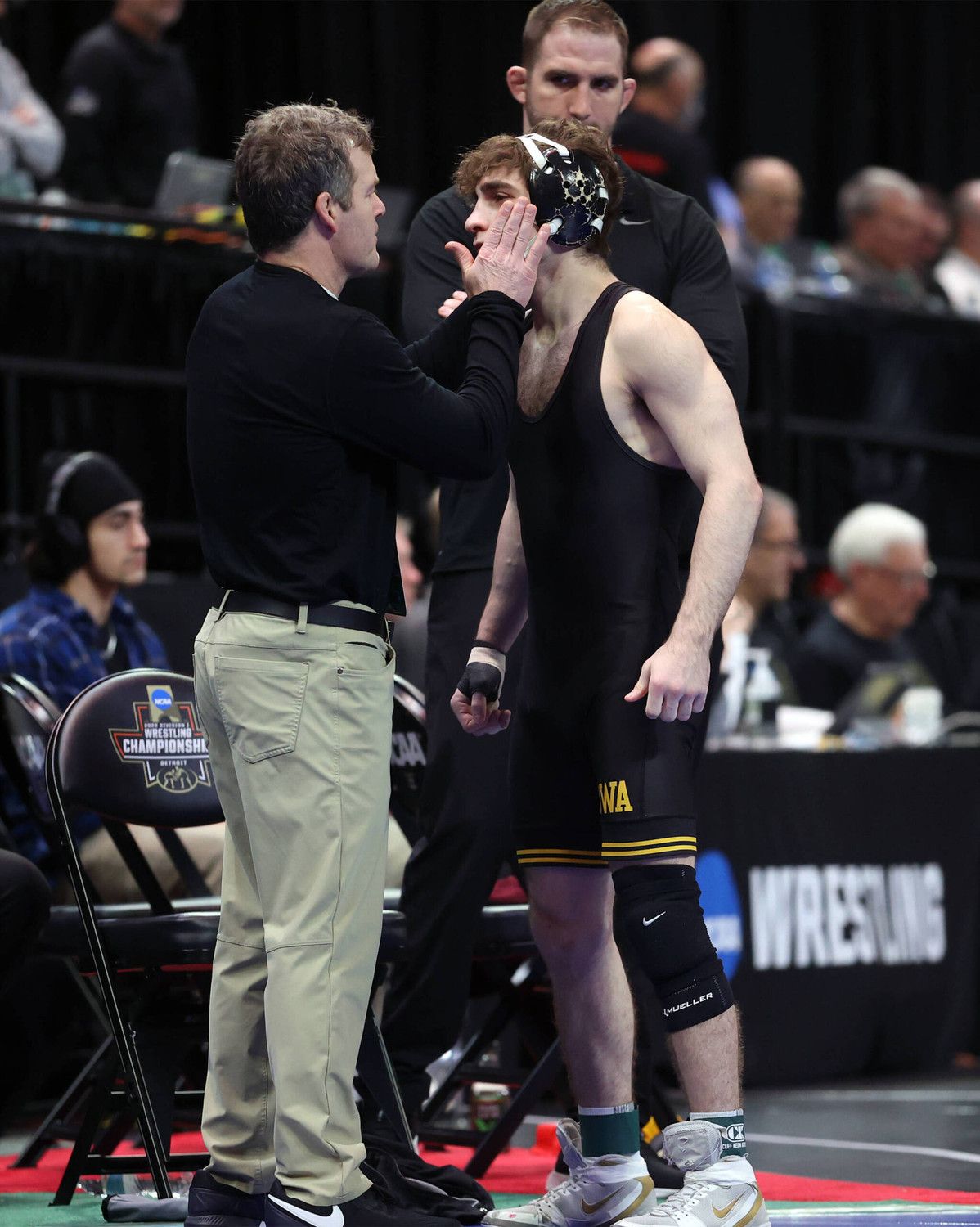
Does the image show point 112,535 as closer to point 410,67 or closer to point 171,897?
point 171,897

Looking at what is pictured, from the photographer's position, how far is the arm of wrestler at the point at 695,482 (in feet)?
11.1

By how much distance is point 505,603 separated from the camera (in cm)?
386

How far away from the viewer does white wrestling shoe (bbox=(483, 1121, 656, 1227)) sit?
3598 mm

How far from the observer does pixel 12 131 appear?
772 centimetres

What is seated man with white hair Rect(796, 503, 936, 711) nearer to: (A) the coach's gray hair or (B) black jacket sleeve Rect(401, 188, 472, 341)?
(A) the coach's gray hair

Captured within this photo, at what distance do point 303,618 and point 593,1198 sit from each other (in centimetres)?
123

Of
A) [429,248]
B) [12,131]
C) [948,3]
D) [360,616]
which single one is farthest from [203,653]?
[948,3]

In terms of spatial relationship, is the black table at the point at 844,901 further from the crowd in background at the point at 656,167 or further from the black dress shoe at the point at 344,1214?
the black dress shoe at the point at 344,1214

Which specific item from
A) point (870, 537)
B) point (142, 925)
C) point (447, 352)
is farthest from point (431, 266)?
point (870, 537)

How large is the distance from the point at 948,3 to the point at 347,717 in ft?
38.2

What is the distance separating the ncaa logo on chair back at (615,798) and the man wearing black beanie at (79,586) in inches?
93.8

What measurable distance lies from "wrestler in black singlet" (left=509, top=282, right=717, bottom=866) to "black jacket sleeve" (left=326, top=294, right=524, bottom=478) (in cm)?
24

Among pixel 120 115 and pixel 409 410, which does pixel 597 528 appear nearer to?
pixel 409 410

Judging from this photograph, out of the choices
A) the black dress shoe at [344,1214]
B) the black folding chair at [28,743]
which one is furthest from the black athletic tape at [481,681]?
the black folding chair at [28,743]
